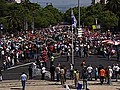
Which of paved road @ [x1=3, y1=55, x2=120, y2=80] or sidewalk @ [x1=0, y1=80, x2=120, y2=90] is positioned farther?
paved road @ [x1=3, y1=55, x2=120, y2=80]

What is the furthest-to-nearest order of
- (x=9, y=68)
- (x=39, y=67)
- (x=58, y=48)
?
Result: 1. (x=58, y=48)
2. (x=9, y=68)
3. (x=39, y=67)

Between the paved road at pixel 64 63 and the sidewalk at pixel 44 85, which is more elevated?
the paved road at pixel 64 63

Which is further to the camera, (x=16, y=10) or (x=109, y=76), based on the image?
(x=16, y=10)

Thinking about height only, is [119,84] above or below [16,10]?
below

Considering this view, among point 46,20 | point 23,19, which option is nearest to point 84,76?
point 23,19

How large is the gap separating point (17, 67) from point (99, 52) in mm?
10177

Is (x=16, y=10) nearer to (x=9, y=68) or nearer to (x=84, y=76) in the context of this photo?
(x=9, y=68)

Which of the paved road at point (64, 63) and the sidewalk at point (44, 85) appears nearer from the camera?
the sidewalk at point (44, 85)

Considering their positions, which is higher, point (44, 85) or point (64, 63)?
point (64, 63)

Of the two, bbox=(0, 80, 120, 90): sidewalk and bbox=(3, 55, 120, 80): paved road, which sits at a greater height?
bbox=(3, 55, 120, 80): paved road

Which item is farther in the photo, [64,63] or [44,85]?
[64,63]

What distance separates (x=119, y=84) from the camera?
3136cm

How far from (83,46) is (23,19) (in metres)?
54.5

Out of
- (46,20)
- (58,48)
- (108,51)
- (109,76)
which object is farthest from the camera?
(46,20)
